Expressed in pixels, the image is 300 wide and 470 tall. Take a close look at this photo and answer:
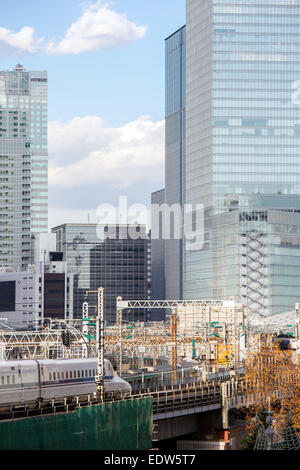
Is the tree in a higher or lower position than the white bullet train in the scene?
lower

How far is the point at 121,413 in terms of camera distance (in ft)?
205

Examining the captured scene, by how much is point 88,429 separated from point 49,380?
20054 mm

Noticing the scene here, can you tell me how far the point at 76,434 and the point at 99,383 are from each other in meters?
14.1

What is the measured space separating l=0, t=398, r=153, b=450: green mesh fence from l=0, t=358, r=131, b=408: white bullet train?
7.20m

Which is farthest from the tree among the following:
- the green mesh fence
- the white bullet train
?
the green mesh fence

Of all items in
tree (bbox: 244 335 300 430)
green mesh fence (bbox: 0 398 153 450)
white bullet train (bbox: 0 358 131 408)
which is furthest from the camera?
tree (bbox: 244 335 300 430)

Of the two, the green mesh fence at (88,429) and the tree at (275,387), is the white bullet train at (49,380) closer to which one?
the green mesh fence at (88,429)

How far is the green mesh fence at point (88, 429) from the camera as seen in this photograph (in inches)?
2024

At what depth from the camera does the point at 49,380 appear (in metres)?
77.5

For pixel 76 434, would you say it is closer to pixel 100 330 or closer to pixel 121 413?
pixel 121 413

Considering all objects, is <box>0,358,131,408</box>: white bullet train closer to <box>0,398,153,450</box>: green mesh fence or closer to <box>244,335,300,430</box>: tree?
<box>0,398,153,450</box>: green mesh fence

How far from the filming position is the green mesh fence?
51406 mm
